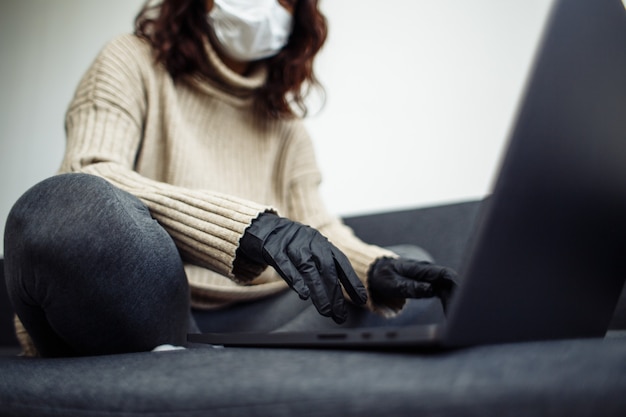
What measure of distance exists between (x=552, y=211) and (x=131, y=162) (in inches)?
24.5

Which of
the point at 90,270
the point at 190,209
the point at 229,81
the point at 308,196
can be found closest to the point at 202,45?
the point at 229,81

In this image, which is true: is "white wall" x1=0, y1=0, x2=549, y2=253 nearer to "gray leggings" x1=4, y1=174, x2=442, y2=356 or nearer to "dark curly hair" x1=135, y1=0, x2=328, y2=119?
"dark curly hair" x1=135, y1=0, x2=328, y2=119

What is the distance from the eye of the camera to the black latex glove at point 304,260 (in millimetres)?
507

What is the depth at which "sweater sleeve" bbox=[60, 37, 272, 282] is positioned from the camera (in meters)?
0.56

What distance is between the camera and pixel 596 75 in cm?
36

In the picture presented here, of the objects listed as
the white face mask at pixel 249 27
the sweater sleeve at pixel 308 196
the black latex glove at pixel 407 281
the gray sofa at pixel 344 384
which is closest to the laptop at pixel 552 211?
the gray sofa at pixel 344 384

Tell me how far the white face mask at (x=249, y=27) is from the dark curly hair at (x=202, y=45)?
0.05 metres

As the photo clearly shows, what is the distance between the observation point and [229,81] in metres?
0.97

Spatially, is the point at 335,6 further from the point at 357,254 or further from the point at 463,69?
the point at 357,254

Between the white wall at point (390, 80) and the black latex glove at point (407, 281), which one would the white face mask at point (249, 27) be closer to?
the black latex glove at point (407, 281)

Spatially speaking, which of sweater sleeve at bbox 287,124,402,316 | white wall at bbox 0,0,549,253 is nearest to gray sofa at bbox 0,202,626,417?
sweater sleeve at bbox 287,124,402,316

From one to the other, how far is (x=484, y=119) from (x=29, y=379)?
1.33m

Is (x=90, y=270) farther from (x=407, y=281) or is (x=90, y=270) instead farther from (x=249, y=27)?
(x=249, y=27)

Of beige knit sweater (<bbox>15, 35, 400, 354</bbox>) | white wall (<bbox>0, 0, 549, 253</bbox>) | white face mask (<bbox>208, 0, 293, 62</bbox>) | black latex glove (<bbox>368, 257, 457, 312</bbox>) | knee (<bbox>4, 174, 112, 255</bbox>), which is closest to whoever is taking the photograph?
knee (<bbox>4, 174, 112, 255</bbox>)
